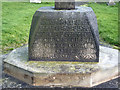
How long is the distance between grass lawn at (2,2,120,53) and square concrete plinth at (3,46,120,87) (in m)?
1.74

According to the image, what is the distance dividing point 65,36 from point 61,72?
2.72 ft

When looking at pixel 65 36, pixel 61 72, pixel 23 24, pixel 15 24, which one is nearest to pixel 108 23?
pixel 23 24

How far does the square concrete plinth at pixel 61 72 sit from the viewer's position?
4059 mm

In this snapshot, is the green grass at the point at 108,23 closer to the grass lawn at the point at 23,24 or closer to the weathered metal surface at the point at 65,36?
the grass lawn at the point at 23,24

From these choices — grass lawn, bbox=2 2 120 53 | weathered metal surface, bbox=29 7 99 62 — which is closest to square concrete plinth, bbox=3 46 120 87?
weathered metal surface, bbox=29 7 99 62

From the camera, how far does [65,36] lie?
14.8 feet

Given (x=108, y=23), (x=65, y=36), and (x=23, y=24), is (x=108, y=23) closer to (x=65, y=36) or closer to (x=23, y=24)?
(x=23, y=24)

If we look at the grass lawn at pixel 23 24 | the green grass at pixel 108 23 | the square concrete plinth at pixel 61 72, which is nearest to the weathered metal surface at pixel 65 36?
the square concrete plinth at pixel 61 72

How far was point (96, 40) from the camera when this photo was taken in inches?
178

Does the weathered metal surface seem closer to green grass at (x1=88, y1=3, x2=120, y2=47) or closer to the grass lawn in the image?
the grass lawn

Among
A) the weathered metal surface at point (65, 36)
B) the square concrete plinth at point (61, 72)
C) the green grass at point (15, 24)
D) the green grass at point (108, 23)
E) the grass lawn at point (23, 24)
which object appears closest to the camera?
the square concrete plinth at point (61, 72)

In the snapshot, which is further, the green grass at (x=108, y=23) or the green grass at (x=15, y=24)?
the green grass at (x=108, y=23)

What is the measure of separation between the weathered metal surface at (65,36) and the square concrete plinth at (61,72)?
6.9 inches

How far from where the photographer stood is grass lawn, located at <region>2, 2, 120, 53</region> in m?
6.95
